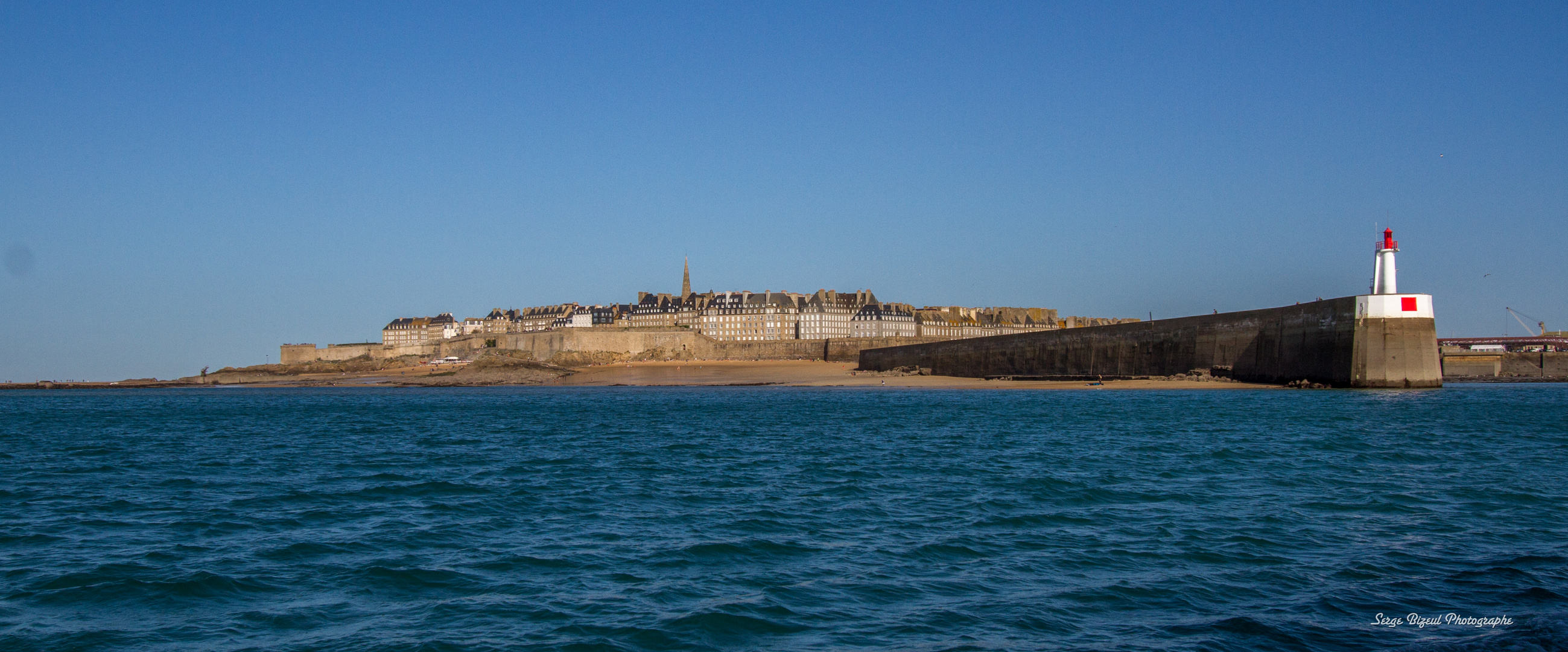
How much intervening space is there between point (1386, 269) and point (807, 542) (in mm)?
32208

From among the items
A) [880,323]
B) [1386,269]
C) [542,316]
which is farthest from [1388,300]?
[542,316]

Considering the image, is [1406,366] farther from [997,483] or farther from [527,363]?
[527,363]

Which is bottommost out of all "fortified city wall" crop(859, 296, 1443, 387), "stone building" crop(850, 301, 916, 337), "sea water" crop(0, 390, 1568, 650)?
"sea water" crop(0, 390, 1568, 650)

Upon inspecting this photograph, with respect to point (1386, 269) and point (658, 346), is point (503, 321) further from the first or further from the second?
point (1386, 269)

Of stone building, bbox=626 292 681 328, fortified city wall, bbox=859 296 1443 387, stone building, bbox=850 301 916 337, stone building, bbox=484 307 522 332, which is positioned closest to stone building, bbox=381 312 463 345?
stone building, bbox=484 307 522 332

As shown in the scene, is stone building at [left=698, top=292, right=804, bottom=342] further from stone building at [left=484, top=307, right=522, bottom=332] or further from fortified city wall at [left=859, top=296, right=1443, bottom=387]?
fortified city wall at [left=859, top=296, right=1443, bottom=387]

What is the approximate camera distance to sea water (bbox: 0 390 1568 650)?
7328 mm

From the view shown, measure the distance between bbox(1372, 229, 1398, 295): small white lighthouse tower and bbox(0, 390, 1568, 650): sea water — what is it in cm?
1374

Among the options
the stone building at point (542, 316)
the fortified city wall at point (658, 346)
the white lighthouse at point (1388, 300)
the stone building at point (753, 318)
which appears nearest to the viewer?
the white lighthouse at point (1388, 300)

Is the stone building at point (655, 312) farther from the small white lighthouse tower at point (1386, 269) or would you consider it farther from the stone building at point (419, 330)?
the small white lighthouse tower at point (1386, 269)

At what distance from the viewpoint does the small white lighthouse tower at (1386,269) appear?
34875 millimetres

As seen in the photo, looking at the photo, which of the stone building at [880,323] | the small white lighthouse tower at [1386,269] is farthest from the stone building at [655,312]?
the small white lighthouse tower at [1386,269]

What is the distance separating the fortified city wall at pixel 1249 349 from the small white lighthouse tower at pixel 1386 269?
136 cm

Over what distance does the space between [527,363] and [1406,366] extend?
60553 mm
